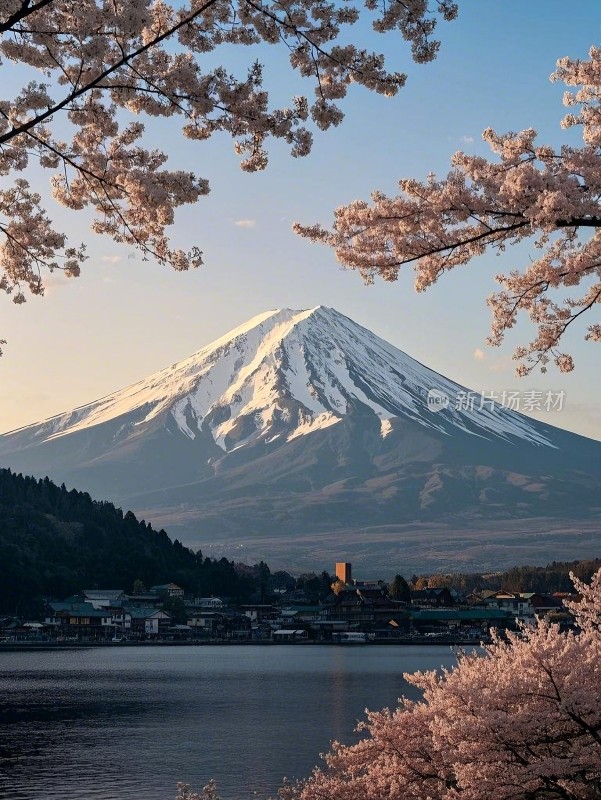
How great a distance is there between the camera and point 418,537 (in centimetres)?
18962

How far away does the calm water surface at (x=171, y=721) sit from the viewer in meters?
24.0

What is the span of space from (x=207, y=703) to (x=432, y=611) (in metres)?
66.7

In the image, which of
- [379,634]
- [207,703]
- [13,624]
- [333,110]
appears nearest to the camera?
[333,110]

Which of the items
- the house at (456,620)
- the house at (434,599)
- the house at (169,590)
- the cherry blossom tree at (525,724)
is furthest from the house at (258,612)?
the cherry blossom tree at (525,724)

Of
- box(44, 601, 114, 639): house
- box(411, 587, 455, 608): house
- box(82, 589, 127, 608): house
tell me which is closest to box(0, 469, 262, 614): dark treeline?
box(82, 589, 127, 608): house

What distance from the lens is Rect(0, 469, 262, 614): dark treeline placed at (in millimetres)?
90562

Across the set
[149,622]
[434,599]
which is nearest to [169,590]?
[149,622]

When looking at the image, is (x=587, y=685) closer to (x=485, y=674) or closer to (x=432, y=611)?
(x=485, y=674)

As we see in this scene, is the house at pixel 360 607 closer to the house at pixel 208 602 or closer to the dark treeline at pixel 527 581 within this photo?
the house at pixel 208 602

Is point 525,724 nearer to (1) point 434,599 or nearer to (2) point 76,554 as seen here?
(2) point 76,554

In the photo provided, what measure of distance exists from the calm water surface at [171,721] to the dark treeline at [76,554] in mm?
23212

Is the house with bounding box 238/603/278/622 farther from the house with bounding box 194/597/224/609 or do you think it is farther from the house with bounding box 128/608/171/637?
the house with bounding box 128/608/171/637

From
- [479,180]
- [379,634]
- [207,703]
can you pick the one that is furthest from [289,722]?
[379,634]

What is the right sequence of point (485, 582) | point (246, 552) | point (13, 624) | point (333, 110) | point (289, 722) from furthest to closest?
point (246, 552) < point (485, 582) < point (13, 624) < point (289, 722) < point (333, 110)
